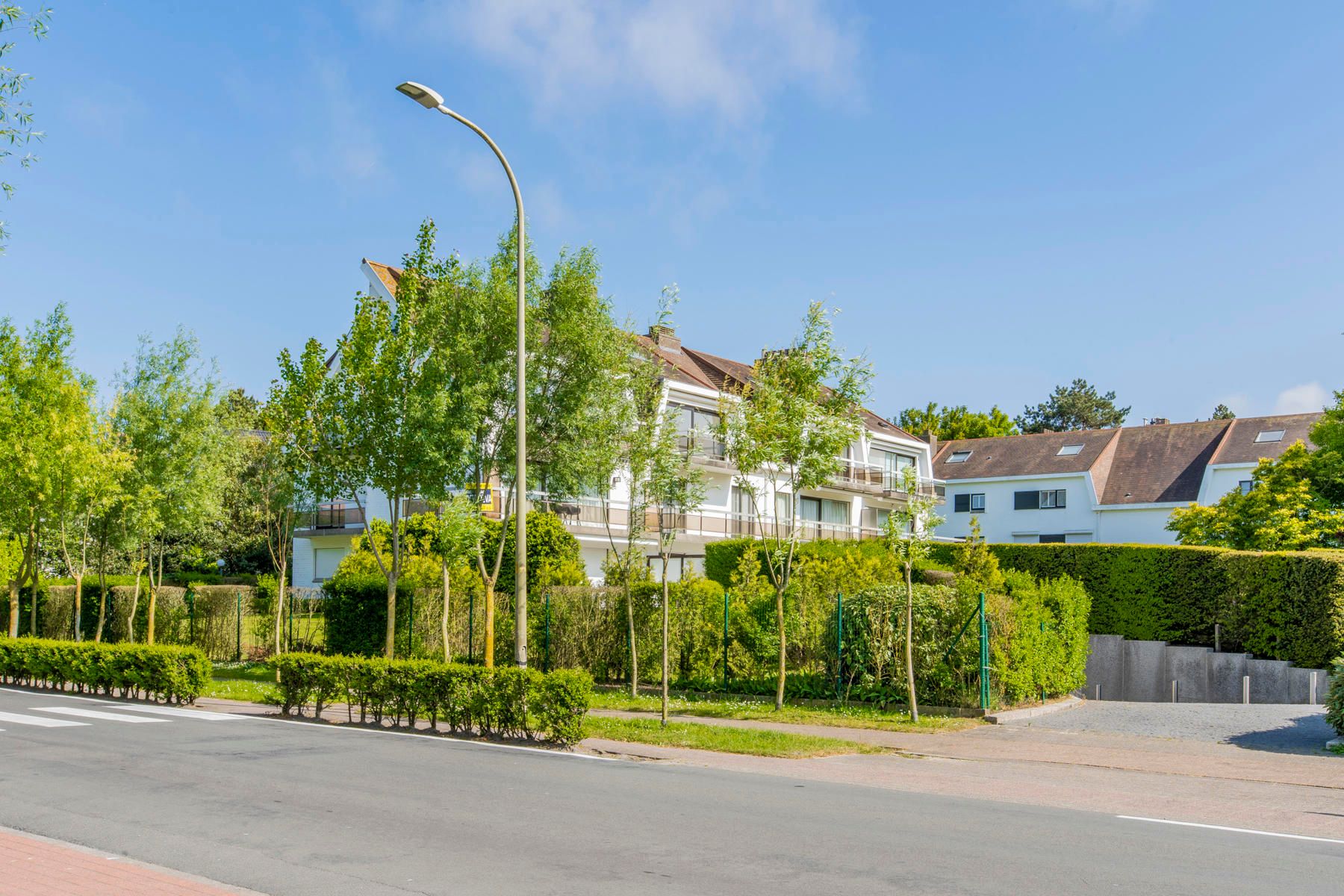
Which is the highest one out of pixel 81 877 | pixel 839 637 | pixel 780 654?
pixel 839 637

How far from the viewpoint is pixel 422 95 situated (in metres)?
15.0

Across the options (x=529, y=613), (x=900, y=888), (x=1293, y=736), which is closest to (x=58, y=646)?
(x=529, y=613)

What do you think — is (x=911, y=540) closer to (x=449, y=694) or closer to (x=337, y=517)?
(x=449, y=694)

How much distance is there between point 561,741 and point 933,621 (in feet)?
24.0

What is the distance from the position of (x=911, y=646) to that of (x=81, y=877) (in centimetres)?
1377

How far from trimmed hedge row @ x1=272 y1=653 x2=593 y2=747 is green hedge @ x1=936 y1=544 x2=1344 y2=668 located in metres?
17.8

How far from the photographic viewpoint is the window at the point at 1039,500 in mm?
58219

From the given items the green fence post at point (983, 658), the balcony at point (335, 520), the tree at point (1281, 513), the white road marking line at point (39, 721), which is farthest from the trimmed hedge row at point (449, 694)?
the tree at point (1281, 513)

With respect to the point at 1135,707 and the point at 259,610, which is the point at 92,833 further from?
the point at 259,610

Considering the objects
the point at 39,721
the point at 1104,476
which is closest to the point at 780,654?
the point at 39,721

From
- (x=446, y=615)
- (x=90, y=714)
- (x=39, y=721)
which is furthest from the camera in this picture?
(x=446, y=615)

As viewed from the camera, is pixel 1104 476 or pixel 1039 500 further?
pixel 1039 500

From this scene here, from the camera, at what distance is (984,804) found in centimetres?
1022

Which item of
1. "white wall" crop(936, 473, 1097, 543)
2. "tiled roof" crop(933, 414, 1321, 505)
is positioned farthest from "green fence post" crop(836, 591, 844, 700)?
"tiled roof" crop(933, 414, 1321, 505)
